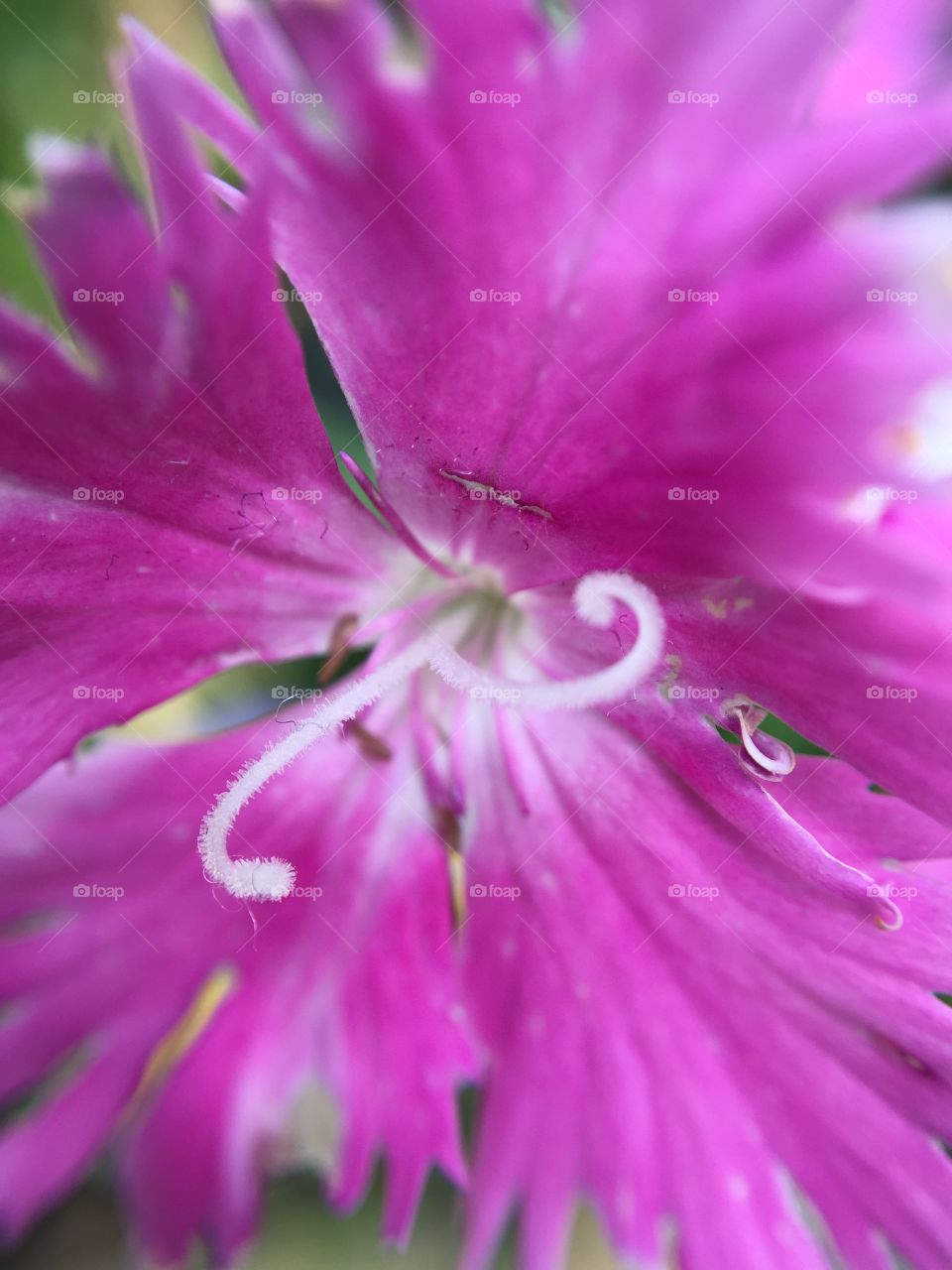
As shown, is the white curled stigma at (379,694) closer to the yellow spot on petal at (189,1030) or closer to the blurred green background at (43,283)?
the yellow spot on petal at (189,1030)

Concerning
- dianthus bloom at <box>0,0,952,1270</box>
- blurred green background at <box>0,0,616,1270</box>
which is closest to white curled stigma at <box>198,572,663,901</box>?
dianthus bloom at <box>0,0,952,1270</box>

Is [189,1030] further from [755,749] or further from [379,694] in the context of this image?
[755,749]

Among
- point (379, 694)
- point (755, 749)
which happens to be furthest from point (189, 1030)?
point (755, 749)

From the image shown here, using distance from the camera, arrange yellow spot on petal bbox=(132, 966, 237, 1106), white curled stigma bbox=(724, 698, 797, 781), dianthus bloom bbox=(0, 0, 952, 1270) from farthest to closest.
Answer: yellow spot on petal bbox=(132, 966, 237, 1106) → white curled stigma bbox=(724, 698, 797, 781) → dianthus bloom bbox=(0, 0, 952, 1270)

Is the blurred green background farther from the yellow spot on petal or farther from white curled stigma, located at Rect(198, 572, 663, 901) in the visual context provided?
white curled stigma, located at Rect(198, 572, 663, 901)

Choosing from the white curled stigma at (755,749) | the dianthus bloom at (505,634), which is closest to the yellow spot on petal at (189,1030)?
the dianthus bloom at (505,634)

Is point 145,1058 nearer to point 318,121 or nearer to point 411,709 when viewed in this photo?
point 411,709

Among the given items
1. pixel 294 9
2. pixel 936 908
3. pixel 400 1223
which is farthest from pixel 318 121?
pixel 400 1223
